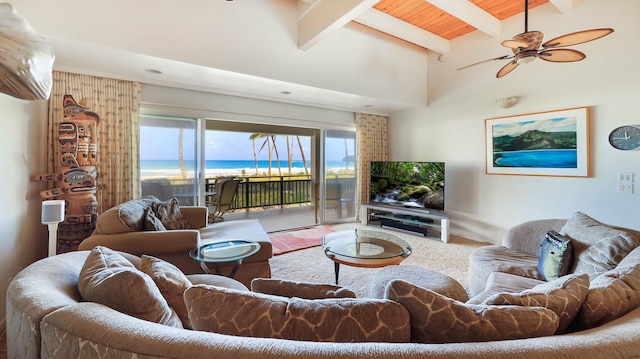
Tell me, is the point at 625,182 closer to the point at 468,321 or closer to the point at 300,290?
the point at 468,321

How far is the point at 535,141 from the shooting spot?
360 centimetres

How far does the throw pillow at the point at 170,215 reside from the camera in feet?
9.05

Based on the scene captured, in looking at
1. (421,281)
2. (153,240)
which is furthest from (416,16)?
(153,240)

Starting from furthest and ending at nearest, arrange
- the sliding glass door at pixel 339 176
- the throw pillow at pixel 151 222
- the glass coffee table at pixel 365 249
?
the sliding glass door at pixel 339 176 < the throw pillow at pixel 151 222 < the glass coffee table at pixel 365 249

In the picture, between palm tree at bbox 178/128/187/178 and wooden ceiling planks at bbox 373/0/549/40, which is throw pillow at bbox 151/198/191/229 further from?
wooden ceiling planks at bbox 373/0/549/40

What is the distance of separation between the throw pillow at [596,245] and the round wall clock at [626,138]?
65.3 inches

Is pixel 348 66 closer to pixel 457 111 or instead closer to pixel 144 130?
pixel 457 111

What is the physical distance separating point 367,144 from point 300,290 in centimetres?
450

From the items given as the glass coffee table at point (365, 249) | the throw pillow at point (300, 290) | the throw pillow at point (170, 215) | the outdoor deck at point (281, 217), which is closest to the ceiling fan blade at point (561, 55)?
the glass coffee table at point (365, 249)

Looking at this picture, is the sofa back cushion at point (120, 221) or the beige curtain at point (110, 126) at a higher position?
the beige curtain at point (110, 126)

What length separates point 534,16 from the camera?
3572 millimetres

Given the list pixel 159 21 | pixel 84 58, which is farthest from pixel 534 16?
pixel 84 58

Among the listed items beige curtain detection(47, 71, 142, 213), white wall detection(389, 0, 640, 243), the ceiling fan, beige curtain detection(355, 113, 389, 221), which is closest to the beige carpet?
white wall detection(389, 0, 640, 243)

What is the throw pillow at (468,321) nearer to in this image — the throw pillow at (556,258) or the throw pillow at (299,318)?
the throw pillow at (299,318)
